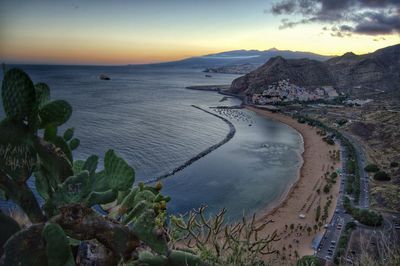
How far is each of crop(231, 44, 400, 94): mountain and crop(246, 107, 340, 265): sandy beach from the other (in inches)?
3113

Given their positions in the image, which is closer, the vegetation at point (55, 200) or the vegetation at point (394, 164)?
the vegetation at point (55, 200)

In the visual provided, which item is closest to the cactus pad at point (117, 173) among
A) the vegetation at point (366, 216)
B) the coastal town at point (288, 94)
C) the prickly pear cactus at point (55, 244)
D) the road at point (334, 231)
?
the prickly pear cactus at point (55, 244)

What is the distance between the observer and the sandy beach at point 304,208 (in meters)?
24.0

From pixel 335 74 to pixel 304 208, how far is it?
136485mm

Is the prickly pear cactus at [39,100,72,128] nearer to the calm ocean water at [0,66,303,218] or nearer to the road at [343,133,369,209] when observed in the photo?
the calm ocean water at [0,66,303,218]

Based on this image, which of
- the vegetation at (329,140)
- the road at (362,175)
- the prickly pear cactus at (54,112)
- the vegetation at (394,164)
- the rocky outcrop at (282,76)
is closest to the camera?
the prickly pear cactus at (54,112)

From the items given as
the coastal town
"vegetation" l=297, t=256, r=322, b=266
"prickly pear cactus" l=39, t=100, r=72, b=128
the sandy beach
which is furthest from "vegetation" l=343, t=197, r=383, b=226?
the coastal town

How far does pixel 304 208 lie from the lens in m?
31.0

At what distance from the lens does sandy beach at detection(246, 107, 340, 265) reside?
2395 centimetres

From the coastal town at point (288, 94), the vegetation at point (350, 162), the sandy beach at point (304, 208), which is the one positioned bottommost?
the sandy beach at point (304, 208)

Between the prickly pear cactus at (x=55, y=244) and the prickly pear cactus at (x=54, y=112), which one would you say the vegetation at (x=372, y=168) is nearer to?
the prickly pear cactus at (x=54, y=112)

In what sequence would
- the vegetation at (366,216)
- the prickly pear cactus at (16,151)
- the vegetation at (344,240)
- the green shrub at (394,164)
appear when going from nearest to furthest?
the prickly pear cactus at (16,151)
the vegetation at (344,240)
the vegetation at (366,216)
the green shrub at (394,164)

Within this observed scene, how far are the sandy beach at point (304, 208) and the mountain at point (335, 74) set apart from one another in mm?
79069

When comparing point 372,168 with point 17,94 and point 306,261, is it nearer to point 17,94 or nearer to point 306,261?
point 306,261
